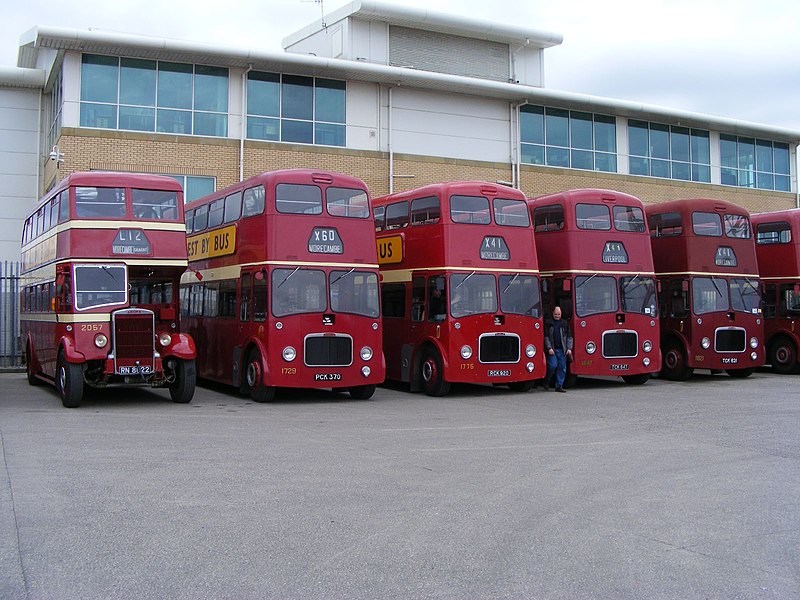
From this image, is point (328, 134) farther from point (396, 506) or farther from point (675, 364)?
point (396, 506)

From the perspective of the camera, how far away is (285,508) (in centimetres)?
768

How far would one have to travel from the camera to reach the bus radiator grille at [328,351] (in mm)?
16500

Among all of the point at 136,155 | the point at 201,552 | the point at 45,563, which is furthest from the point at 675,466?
the point at 136,155

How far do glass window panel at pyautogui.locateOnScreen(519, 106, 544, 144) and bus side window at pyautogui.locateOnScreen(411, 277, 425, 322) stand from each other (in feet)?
44.8

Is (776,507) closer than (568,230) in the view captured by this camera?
Yes

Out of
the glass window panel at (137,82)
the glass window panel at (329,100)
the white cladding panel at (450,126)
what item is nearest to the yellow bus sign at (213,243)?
the glass window panel at (137,82)

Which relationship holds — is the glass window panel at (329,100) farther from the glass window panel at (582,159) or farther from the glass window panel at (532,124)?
the glass window panel at (582,159)

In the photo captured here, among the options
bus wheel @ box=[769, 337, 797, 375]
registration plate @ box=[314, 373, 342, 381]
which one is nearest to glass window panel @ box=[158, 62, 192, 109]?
registration plate @ box=[314, 373, 342, 381]


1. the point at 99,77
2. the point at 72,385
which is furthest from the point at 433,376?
the point at 99,77

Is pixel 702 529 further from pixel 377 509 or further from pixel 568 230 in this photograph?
pixel 568 230

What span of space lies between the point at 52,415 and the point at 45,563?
28.7ft

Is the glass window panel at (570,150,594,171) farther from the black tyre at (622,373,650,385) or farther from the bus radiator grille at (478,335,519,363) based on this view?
the bus radiator grille at (478,335,519,363)

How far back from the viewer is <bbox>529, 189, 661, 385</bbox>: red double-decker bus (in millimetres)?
19734

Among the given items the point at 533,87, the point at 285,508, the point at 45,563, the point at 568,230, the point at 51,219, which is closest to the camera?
the point at 45,563
